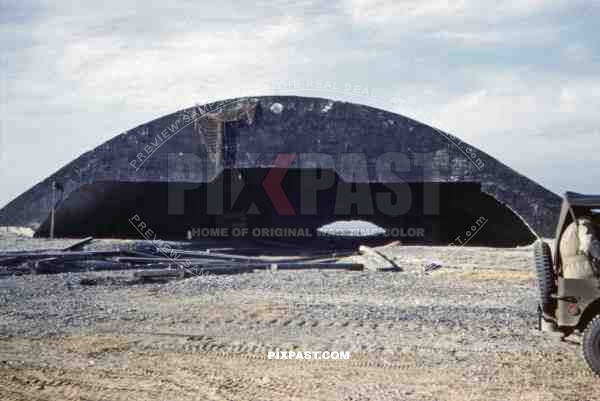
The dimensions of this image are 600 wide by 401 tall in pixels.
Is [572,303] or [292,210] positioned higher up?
[292,210]

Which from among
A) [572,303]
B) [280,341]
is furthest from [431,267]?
[572,303]

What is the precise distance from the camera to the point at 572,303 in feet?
22.5

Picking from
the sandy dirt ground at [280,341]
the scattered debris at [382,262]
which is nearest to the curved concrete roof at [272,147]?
the scattered debris at [382,262]

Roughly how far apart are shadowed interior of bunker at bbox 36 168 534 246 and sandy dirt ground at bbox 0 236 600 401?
496 inches

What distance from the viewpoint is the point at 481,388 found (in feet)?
21.0

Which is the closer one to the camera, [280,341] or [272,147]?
[280,341]

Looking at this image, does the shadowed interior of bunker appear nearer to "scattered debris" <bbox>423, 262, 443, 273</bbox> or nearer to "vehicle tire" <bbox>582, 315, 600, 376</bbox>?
"scattered debris" <bbox>423, 262, 443, 273</bbox>

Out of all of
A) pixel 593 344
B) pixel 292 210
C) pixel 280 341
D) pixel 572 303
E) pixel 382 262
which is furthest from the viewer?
pixel 292 210

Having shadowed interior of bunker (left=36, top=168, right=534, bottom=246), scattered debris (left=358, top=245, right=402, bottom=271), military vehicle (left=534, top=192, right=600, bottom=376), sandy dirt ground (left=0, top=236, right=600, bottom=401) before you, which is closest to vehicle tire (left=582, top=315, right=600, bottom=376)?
military vehicle (left=534, top=192, right=600, bottom=376)

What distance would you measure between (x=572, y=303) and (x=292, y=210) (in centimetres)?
2425

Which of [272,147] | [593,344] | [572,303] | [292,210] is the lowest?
[593,344]

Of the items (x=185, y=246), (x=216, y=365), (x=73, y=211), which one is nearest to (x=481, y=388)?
(x=216, y=365)

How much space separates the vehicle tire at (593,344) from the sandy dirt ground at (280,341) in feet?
0.47

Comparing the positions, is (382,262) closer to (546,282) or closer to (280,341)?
(280,341)
